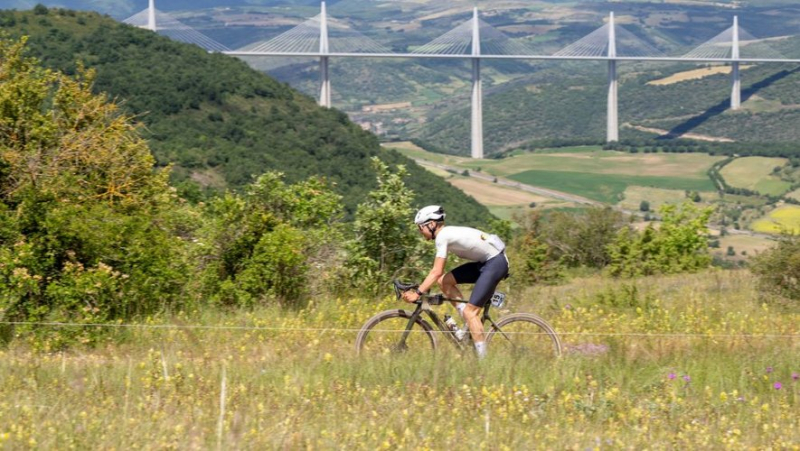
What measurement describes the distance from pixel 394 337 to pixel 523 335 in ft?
3.04

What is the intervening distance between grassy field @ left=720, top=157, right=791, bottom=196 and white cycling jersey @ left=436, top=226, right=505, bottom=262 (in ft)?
258

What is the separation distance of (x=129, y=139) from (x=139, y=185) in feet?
2.44

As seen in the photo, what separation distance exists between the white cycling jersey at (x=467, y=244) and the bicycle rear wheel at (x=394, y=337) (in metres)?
0.59

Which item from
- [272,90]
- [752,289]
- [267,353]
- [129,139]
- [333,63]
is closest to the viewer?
[267,353]

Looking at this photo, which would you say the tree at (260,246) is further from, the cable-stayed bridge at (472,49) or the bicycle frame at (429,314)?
the cable-stayed bridge at (472,49)

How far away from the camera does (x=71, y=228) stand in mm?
8906

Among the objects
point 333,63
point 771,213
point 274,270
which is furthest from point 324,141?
point 333,63

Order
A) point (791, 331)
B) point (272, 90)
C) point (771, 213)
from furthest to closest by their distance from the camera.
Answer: point (771, 213) < point (272, 90) < point (791, 331)

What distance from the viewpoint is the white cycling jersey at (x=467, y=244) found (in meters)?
7.22

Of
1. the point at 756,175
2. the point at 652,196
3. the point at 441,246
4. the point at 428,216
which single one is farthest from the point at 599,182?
the point at 441,246

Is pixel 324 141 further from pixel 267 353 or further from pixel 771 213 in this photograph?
pixel 267 353

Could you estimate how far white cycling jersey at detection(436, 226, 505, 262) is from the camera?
7.22 meters

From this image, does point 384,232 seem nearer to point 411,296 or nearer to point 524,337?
point 524,337

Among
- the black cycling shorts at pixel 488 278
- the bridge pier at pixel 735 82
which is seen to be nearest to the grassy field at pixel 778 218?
the bridge pier at pixel 735 82
